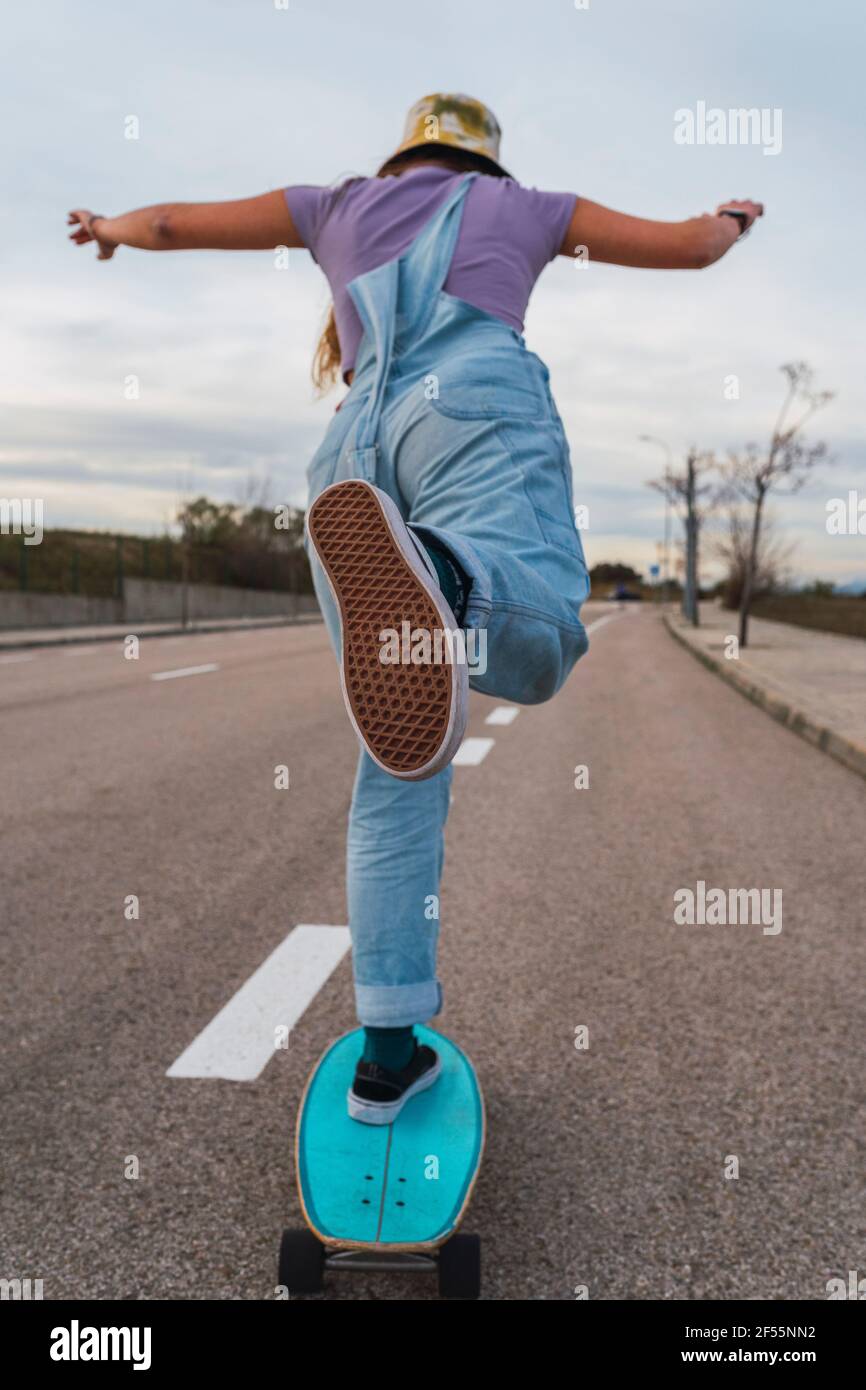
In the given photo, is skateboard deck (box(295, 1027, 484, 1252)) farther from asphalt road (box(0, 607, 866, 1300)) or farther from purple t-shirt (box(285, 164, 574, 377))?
purple t-shirt (box(285, 164, 574, 377))

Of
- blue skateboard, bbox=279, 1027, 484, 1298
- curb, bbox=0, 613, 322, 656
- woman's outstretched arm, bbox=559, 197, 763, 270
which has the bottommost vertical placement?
blue skateboard, bbox=279, 1027, 484, 1298

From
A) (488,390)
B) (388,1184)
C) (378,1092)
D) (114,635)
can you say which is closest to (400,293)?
(488,390)

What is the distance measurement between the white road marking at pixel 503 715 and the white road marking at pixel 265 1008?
21.4ft

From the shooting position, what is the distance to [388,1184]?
6.16ft

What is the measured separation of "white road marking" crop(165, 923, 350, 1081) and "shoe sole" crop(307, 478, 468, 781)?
1.38m

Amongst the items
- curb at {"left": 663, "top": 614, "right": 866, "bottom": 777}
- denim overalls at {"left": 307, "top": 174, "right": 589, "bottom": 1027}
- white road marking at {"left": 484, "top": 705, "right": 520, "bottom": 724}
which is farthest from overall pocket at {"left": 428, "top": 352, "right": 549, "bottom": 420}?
white road marking at {"left": 484, "top": 705, "right": 520, "bottom": 724}

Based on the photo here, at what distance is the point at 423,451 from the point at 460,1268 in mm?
1286

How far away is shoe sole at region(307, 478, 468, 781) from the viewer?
4.63ft

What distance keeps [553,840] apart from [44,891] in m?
2.28

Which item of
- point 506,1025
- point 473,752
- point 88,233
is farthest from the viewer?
point 473,752

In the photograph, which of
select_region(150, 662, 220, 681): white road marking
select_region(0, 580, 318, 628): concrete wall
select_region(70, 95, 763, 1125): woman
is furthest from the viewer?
select_region(0, 580, 318, 628): concrete wall

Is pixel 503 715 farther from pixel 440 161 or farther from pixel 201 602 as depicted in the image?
pixel 201 602

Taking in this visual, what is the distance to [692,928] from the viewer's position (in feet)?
12.6

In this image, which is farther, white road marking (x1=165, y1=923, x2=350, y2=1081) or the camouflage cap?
white road marking (x1=165, y1=923, x2=350, y2=1081)
